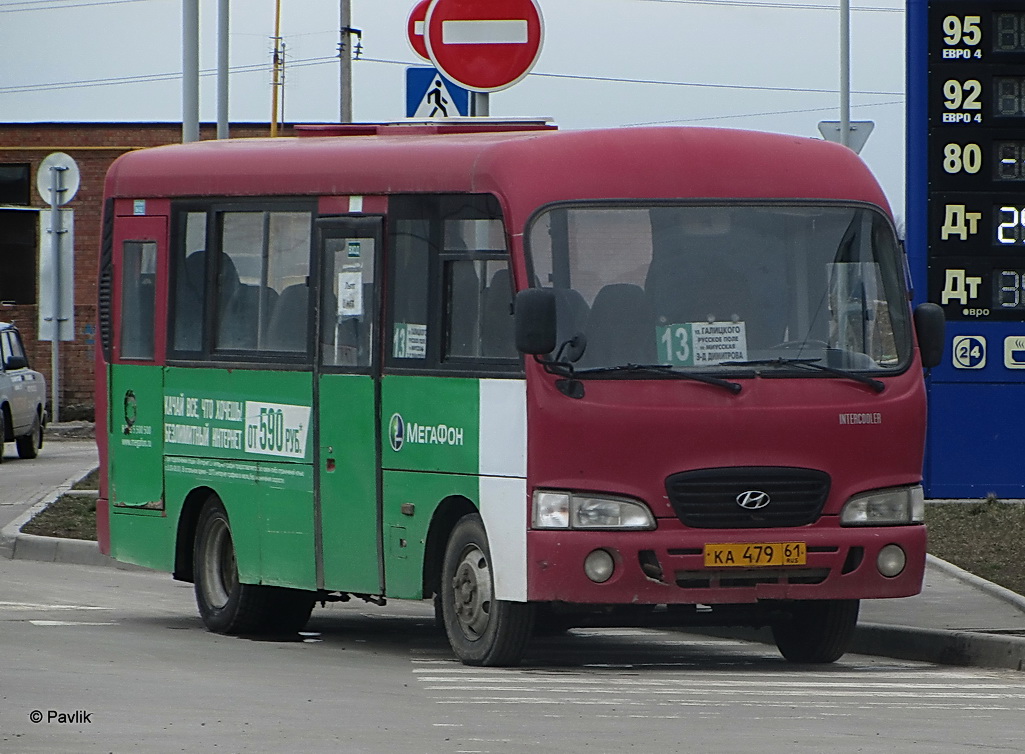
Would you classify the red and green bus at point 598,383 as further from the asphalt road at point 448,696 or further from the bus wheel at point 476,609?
the asphalt road at point 448,696

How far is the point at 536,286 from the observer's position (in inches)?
436

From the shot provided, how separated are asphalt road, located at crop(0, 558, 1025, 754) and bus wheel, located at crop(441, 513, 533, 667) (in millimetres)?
117

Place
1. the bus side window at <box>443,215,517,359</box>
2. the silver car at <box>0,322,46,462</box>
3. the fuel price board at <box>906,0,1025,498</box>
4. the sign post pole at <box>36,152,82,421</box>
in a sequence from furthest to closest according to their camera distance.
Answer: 1. the silver car at <box>0,322,46,462</box>
2. the sign post pole at <box>36,152,82,421</box>
3. the fuel price board at <box>906,0,1025,498</box>
4. the bus side window at <box>443,215,517,359</box>

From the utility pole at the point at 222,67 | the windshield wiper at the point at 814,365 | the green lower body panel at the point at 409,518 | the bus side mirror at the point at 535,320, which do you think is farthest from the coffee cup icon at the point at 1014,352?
the bus side mirror at the point at 535,320

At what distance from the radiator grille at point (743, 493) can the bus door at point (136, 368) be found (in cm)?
424

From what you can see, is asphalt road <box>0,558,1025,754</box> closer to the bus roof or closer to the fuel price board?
the bus roof

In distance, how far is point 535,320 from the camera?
10.8 meters

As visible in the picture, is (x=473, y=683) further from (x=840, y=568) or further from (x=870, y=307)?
(x=870, y=307)

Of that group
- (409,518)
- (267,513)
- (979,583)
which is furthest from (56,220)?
(409,518)

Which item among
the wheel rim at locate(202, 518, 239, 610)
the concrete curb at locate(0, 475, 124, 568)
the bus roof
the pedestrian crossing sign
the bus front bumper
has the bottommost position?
the concrete curb at locate(0, 475, 124, 568)

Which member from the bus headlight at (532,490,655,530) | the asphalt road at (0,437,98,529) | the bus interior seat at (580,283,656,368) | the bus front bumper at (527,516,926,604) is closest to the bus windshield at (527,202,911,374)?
the bus interior seat at (580,283,656,368)

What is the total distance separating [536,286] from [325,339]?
1913 millimetres

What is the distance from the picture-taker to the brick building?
46.2 meters

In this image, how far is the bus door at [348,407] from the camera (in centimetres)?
1220
